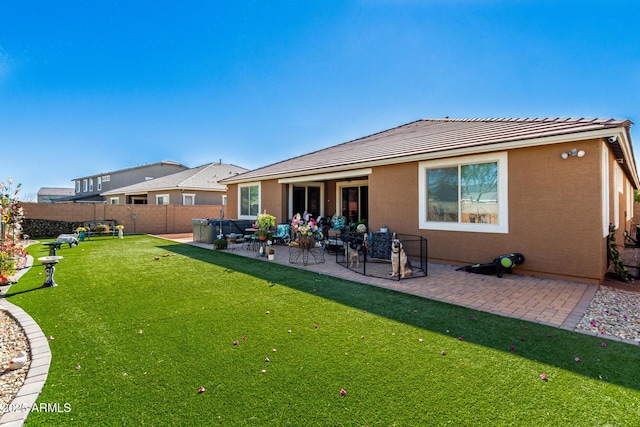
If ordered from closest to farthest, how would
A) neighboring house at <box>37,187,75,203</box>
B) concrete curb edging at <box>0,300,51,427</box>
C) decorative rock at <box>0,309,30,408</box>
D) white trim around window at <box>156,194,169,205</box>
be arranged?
concrete curb edging at <box>0,300,51,427</box>, decorative rock at <box>0,309,30,408</box>, white trim around window at <box>156,194,169,205</box>, neighboring house at <box>37,187,75,203</box>

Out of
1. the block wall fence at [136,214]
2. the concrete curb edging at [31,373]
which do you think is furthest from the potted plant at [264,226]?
the block wall fence at [136,214]

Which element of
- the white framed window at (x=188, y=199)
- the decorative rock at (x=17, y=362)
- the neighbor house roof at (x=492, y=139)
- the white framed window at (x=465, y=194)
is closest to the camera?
the decorative rock at (x=17, y=362)

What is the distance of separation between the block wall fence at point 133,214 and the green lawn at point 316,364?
14466 millimetres

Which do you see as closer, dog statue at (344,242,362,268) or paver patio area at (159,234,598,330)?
paver patio area at (159,234,598,330)

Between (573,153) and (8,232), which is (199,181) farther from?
(573,153)

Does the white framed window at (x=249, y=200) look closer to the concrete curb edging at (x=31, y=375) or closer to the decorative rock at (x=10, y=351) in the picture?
the decorative rock at (x=10, y=351)

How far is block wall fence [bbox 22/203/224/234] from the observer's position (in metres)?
16.9

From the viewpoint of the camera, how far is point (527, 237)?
22.9 ft

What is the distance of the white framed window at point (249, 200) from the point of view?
15586 millimetres

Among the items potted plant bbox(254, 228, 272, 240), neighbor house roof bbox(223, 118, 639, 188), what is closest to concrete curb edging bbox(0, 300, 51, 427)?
potted plant bbox(254, 228, 272, 240)

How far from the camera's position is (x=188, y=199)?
22594mm

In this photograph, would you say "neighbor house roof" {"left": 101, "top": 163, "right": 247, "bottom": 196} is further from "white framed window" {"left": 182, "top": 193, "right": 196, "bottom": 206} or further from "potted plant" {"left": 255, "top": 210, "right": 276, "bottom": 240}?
"potted plant" {"left": 255, "top": 210, "right": 276, "bottom": 240}

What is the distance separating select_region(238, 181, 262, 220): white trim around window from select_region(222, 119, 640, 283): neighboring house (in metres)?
5.45

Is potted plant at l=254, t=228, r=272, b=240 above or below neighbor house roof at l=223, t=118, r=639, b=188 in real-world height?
below
